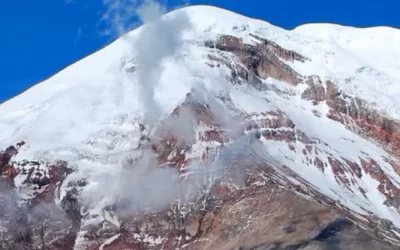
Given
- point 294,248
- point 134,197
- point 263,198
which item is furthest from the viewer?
point 134,197

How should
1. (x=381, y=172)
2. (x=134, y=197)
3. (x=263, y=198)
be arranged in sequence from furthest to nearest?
(x=381, y=172)
(x=134, y=197)
(x=263, y=198)

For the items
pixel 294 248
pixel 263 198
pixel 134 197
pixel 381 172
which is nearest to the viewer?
pixel 294 248

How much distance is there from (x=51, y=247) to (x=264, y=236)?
125 feet

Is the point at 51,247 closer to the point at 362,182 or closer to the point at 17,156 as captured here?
the point at 17,156

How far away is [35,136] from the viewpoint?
198m

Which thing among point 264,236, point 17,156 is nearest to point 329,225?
point 264,236

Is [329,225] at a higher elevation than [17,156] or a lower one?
lower

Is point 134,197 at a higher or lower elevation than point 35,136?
lower

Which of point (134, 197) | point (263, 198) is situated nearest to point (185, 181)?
point (134, 197)

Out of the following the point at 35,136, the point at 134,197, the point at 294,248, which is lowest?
the point at 294,248

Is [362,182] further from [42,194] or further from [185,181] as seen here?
[42,194]

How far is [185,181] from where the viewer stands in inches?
7190

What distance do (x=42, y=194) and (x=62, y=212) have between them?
5548 mm

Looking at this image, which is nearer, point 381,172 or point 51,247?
point 51,247
